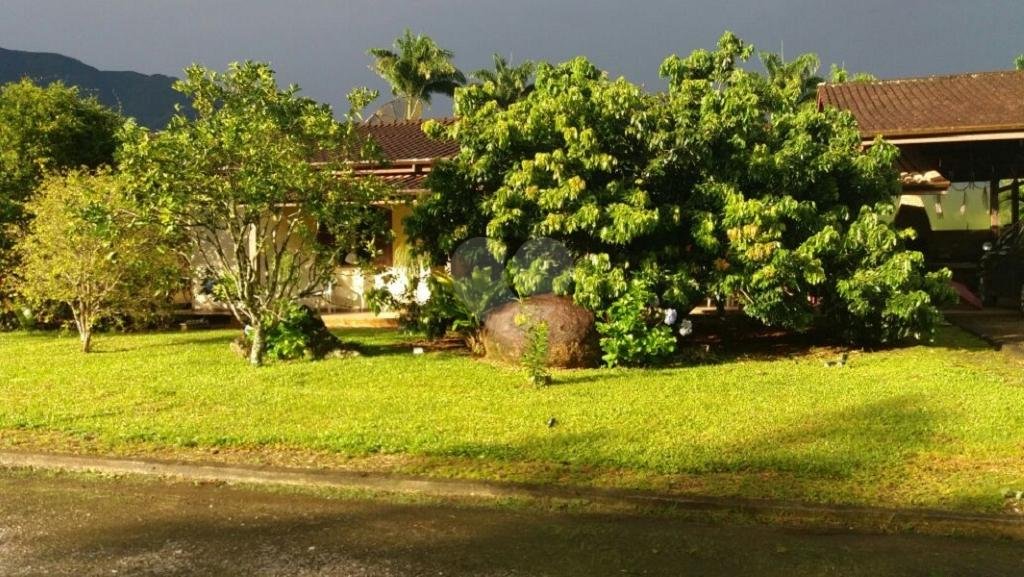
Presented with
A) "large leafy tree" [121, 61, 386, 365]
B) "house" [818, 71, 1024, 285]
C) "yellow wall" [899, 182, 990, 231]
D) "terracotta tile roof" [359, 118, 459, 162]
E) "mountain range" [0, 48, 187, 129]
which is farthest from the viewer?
"mountain range" [0, 48, 187, 129]

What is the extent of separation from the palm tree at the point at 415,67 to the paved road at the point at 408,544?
37.4 m

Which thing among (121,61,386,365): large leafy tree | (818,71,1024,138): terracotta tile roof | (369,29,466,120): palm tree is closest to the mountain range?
(369,29,466,120): palm tree

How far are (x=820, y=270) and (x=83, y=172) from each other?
35.6ft

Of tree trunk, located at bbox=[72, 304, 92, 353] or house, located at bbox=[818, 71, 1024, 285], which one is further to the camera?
house, located at bbox=[818, 71, 1024, 285]

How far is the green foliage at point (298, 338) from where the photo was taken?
1099 cm

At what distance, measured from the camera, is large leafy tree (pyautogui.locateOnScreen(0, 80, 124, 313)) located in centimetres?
1505

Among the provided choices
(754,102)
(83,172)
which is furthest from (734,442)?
(83,172)

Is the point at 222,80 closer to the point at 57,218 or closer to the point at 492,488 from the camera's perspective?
the point at 57,218

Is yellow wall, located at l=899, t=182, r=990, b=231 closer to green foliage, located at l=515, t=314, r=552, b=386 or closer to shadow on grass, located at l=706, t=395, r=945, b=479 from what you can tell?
green foliage, located at l=515, t=314, r=552, b=386

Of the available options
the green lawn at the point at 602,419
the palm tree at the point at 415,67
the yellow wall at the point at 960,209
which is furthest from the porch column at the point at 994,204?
the palm tree at the point at 415,67

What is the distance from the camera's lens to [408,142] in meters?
18.2

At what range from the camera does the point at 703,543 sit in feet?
15.9

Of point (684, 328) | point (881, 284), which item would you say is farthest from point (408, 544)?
point (881, 284)

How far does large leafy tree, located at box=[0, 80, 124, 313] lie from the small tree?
2.49 metres
